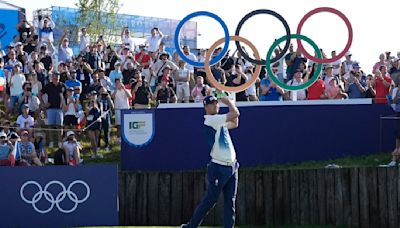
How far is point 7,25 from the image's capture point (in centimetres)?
2761

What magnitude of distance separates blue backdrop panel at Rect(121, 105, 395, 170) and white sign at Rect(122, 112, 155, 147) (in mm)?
144

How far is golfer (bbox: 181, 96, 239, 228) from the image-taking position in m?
10.5

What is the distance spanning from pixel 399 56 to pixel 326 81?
3716 mm

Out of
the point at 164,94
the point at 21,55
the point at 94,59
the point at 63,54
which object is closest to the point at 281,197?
the point at 164,94

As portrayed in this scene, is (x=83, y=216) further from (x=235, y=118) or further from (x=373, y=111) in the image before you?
(x=373, y=111)

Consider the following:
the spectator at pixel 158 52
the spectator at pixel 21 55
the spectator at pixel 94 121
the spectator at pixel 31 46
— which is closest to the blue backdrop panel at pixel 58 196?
the spectator at pixel 94 121

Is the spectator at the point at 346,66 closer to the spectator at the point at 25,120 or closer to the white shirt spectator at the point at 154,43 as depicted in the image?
the white shirt spectator at the point at 154,43

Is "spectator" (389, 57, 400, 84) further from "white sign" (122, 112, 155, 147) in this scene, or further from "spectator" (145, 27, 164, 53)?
"spectator" (145, 27, 164, 53)

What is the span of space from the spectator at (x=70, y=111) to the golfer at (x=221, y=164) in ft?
31.7

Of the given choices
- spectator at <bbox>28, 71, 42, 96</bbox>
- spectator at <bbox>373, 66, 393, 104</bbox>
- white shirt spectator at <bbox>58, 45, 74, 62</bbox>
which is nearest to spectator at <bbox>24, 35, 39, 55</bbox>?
white shirt spectator at <bbox>58, 45, 74, 62</bbox>

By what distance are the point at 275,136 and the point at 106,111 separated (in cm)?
433

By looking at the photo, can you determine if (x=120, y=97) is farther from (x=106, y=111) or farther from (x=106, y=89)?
(x=106, y=89)

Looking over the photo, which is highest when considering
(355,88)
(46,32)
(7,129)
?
(46,32)

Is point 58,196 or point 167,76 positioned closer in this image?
point 58,196
